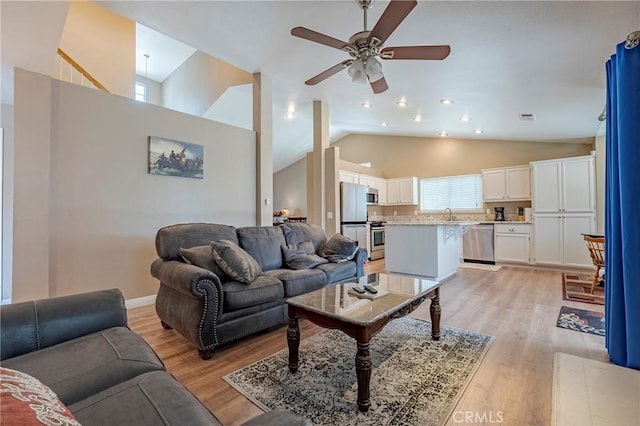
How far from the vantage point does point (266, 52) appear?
12.0 ft

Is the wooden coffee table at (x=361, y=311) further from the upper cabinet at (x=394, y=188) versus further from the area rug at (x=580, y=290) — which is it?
the upper cabinet at (x=394, y=188)

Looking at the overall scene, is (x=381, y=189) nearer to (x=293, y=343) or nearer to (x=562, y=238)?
(x=562, y=238)

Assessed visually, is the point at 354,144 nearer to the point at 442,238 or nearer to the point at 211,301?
the point at 442,238

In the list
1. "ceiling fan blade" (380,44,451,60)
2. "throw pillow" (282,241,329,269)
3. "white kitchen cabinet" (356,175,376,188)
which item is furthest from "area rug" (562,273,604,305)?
"white kitchen cabinet" (356,175,376,188)

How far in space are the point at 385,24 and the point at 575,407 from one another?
2557 millimetres

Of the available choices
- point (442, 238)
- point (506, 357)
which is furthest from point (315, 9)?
point (442, 238)

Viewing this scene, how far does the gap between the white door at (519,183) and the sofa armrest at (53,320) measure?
700 cm

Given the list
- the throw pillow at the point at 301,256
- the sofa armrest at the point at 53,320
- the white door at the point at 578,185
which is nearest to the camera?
the sofa armrest at the point at 53,320

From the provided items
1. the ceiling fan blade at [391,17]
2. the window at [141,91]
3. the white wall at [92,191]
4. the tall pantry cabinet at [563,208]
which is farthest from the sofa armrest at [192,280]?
the window at [141,91]

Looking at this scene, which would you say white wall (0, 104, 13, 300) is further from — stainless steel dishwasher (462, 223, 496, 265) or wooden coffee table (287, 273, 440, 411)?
stainless steel dishwasher (462, 223, 496, 265)

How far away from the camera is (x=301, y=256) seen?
3.33m

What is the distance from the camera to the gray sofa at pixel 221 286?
2152 mm

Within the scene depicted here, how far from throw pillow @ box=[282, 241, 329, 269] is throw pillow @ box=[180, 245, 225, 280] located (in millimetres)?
888

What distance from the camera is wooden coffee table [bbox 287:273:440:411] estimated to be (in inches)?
63.5
